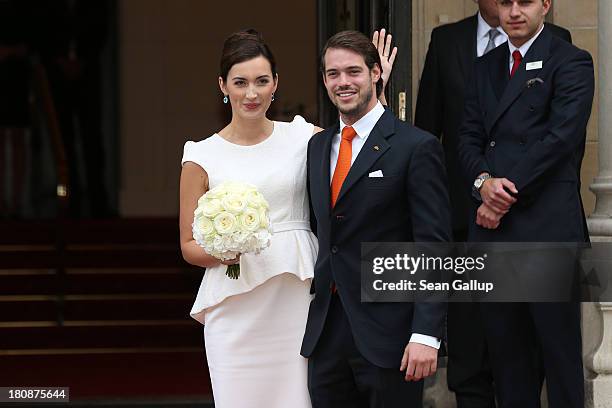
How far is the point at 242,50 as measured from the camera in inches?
168

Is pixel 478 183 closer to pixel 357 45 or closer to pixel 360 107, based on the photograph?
pixel 360 107

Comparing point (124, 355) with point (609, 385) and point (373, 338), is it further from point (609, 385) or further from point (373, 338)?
point (373, 338)

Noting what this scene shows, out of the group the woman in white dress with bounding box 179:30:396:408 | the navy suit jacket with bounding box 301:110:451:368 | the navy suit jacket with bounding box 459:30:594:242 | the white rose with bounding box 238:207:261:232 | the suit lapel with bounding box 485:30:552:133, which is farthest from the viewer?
the suit lapel with bounding box 485:30:552:133

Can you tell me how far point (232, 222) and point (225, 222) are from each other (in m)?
0.03

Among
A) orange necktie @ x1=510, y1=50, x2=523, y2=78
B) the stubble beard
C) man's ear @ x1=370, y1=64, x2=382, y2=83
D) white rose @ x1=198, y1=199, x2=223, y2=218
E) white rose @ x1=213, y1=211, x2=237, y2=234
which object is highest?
orange necktie @ x1=510, y1=50, x2=523, y2=78

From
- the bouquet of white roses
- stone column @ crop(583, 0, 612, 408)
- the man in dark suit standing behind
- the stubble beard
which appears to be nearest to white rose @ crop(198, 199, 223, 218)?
the bouquet of white roses

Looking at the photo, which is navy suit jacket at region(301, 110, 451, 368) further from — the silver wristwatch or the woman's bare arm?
the silver wristwatch

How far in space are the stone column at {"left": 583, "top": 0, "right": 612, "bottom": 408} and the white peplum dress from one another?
1678mm

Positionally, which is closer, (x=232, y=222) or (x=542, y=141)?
→ (x=232, y=222)

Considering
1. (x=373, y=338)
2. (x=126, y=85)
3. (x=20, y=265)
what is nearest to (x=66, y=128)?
(x=126, y=85)

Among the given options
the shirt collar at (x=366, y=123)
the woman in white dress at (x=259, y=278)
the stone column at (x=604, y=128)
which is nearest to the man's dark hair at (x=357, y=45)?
the shirt collar at (x=366, y=123)

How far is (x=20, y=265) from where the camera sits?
32.9 feet

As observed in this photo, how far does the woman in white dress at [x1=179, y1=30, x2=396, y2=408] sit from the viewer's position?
4.30m

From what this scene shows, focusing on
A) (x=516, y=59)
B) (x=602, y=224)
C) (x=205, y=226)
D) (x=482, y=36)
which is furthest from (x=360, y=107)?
(x=602, y=224)
